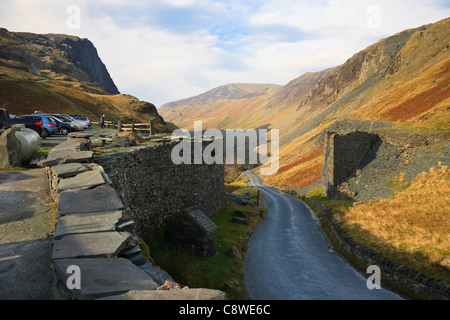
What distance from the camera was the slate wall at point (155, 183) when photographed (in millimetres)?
14617

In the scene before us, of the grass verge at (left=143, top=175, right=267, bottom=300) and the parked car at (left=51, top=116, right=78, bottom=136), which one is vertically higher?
the parked car at (left=51, top=116, right=78, bottom=136)

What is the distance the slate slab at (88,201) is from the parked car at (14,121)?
18.1 meters

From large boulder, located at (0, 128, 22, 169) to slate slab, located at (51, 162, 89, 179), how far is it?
554cm

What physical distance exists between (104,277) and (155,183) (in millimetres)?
14806

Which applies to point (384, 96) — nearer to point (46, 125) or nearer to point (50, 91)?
point (46, 125)

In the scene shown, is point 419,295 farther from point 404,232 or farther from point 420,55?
point 420,55

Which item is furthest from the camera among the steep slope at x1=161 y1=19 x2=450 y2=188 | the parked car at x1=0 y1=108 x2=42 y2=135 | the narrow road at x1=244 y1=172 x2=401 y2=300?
the steep slope at x1=161 y1=19 x2=450 y2=188

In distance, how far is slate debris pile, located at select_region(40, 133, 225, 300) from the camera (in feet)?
12.1

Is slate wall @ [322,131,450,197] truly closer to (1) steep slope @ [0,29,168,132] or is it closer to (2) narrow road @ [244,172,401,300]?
(2) narrow road @ [244,172,401,300]

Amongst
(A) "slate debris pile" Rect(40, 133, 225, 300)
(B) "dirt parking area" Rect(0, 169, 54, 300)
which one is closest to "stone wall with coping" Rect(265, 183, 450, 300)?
(A) "slate debris pile" Rect(40, 133, 225, 300)

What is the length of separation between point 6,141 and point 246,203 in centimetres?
3009

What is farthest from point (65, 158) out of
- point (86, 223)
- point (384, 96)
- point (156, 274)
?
point (384, 96)

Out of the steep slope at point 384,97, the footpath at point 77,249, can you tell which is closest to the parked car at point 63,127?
the footpath at point 77,249

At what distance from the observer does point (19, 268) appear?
547 centimetres
